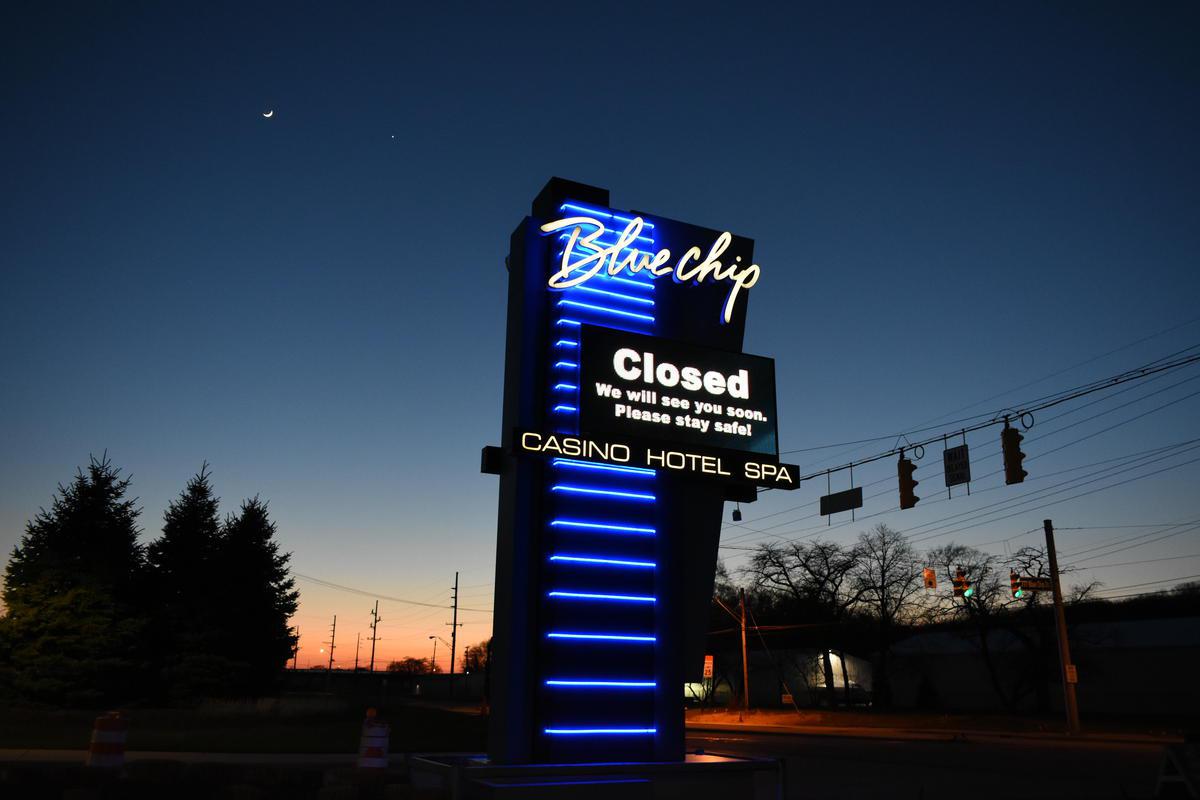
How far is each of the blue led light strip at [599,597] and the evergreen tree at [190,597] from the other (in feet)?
105

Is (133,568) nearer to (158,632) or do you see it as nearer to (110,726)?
(158,632)

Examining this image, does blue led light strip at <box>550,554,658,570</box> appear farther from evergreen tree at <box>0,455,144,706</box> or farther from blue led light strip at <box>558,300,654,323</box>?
evergreen tree at <box>0,455,144,706</box>

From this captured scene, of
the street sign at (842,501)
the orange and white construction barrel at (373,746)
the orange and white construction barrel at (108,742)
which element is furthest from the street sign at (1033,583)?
the orange and white construction barrel at (108,742)

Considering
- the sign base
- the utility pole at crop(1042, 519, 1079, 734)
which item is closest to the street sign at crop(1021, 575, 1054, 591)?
the utility pole at crop(1042, 519, 1079, 734)

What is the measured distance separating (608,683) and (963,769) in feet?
37.0

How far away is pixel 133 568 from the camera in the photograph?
38125 millimetres

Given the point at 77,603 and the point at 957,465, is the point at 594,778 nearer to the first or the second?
the point at 957,465

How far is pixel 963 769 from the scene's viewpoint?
1919 centimetres

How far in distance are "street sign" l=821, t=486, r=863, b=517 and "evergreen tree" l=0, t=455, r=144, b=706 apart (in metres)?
26.3

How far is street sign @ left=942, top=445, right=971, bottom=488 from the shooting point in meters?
21.2

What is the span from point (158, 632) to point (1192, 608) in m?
63.7

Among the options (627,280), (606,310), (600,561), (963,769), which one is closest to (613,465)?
(600,561)

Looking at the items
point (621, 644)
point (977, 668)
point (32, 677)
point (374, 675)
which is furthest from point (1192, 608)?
point (374, 675)

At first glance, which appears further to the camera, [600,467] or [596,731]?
[600,467]
